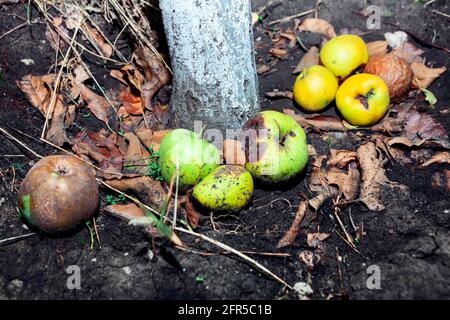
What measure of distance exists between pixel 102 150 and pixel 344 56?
7.26 feet

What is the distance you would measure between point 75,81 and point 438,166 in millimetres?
3021

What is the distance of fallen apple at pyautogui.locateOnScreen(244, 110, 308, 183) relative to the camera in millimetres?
2775

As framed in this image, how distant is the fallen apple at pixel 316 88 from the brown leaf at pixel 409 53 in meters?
0.93

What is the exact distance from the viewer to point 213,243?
2.63m

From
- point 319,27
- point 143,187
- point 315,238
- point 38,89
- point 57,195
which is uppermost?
point 319,27

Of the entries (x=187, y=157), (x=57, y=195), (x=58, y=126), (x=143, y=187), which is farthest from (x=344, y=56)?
(x=57, y=195)

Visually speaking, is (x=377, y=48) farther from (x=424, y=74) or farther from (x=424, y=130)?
(x=424, y=130)

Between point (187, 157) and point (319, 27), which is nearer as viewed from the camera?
point (187, 157)

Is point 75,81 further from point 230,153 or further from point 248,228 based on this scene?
point 248,228

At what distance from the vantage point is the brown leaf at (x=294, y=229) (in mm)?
2680

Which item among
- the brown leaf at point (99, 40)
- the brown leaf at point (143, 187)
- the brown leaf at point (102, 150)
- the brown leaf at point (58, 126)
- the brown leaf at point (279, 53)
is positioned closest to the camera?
the brown leaf at point (143, 187)

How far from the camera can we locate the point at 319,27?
4.31 m

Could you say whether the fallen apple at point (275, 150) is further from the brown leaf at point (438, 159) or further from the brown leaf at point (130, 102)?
the brown leaf at point (130, 102)

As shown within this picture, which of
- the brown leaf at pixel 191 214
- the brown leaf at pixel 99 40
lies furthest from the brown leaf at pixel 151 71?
the brown leaf at pixel 191 214
